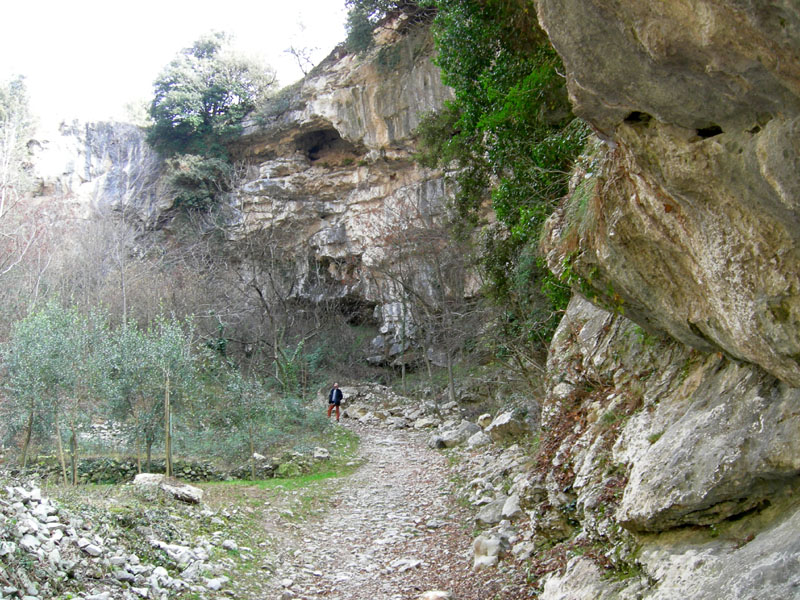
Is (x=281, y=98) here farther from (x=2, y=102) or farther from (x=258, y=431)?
(x=258, y=431)

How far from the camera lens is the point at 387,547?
7973 millimetres

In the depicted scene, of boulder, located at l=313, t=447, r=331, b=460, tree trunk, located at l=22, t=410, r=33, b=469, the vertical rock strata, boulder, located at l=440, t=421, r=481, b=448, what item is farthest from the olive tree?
the vertical rock strata

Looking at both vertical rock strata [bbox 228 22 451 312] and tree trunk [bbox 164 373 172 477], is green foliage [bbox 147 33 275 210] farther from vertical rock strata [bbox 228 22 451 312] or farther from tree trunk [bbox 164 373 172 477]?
tree trunk [bbox 164 373 172 477]

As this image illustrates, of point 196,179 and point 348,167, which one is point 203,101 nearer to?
point 196,179

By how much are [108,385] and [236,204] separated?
1980 cm

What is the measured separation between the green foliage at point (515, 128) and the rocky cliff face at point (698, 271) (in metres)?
3.60

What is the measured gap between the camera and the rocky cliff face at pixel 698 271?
9.37 ft

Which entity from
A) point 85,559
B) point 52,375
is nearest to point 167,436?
point 52,375

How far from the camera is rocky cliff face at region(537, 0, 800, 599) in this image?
9.37 ft

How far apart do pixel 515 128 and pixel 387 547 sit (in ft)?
25.4

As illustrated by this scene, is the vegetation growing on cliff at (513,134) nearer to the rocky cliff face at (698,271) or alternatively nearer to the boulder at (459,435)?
the boulder at (459,435)

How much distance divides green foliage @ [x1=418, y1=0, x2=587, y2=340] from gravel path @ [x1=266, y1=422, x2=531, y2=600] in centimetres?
388

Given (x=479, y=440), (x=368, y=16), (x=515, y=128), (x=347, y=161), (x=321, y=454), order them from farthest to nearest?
(x=347, y=161) → (x=368, y=16) → (x=321, y=454) → (x=479, y=440) → (x=515, y=128)

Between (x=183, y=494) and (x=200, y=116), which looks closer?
(x=183, y=494)
